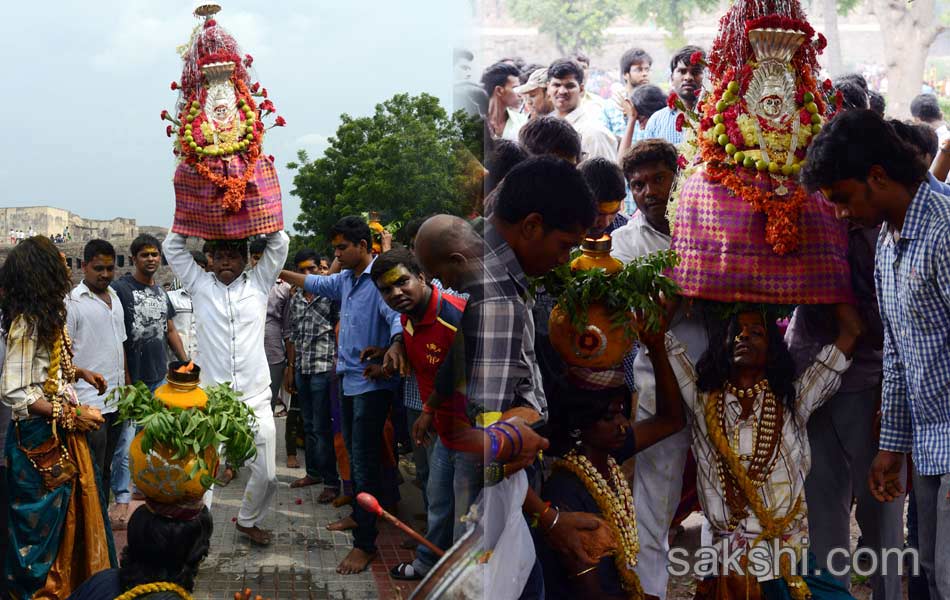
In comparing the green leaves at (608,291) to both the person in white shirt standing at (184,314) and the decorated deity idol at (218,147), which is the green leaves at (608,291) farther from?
the person in white shirt standing at (184,314)

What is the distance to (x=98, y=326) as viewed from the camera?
5.83 metres

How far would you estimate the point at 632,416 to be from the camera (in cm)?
370

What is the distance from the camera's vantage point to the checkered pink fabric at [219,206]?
5.36 metres

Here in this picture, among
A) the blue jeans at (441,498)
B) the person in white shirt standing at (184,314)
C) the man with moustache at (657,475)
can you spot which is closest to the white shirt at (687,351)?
the man with moustache at (657,475)

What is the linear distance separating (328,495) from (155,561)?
385 centimetres

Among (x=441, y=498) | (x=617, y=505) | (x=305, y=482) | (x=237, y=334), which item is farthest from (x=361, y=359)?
(x=617, y=505)

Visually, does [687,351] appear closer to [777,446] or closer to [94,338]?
[777,446]

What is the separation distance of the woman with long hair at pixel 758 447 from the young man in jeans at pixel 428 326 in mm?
1310

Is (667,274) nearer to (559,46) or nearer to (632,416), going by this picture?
(632,416)

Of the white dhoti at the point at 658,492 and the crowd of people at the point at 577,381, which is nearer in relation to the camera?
the crowd of people at the point at 577,381

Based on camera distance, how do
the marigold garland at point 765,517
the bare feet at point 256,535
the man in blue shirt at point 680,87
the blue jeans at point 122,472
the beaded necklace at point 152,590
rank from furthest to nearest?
the blue jeans at point 122,472, the bare feet at point 256,535, the man in blue shirt at point 680,87, the marigold garland at point 765,517, the beaded necklace at point 152,590

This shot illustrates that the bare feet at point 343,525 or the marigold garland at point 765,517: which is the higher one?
the marigold garland at point 765,517

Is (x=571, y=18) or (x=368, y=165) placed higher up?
(x=368, y=165)

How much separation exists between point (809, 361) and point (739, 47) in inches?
45.4
